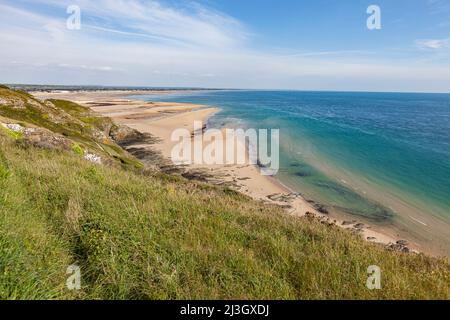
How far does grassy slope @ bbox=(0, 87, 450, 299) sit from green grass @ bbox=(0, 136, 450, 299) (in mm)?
16

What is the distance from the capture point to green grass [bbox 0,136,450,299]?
3754 mm

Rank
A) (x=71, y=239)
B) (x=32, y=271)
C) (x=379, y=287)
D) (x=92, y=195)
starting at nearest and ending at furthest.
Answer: (x=32, y=271) → (x=379, y=287) → (x=71, y=239) → (x=92, y=195)

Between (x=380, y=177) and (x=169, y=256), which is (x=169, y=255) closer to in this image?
(x=169, y=256)

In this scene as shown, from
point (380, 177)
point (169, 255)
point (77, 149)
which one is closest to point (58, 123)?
point (77, 149)

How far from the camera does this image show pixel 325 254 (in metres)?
5.05

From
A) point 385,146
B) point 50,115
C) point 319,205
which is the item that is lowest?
point 319,205

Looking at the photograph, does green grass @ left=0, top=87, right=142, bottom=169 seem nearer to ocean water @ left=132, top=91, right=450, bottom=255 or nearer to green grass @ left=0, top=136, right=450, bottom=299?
green grass @ left=0, top=136, right=450, bottom=299

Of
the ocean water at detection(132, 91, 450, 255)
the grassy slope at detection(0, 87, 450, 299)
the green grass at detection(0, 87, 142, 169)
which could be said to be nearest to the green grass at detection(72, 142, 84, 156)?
the green grass at detection(0, 87, 142, 169)

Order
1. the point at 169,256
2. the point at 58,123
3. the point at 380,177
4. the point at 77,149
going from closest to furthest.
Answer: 1. the point at 169,256
2. the point at 77,149
3. the point at 58,123
4. the point at 380,177

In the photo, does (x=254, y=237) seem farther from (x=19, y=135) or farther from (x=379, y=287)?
(x=19, y=135)

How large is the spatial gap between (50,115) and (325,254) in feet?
87.5

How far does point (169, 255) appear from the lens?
4.55 meters

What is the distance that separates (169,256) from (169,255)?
3 centimetres
